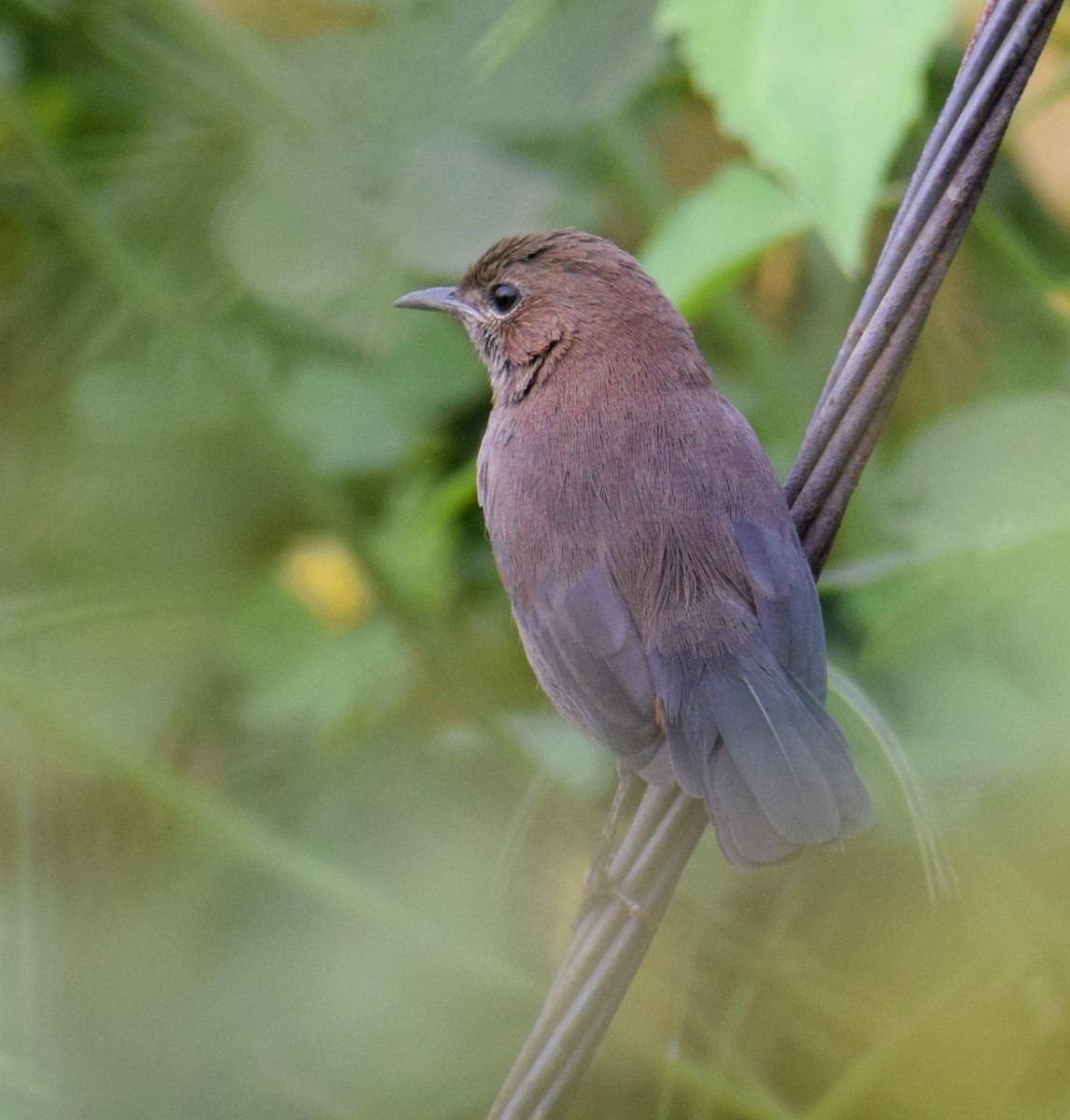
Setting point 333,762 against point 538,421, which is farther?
point 333,762

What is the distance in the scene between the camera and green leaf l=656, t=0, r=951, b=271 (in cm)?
191

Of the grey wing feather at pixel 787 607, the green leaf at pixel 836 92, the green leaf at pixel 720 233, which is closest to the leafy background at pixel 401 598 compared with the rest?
the green leaf at pixel 720 233

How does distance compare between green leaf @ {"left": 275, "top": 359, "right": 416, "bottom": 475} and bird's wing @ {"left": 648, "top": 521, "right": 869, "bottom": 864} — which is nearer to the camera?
bird's wing @ {"left": 648, "top": 521, "right": 869, "bottom": 864}

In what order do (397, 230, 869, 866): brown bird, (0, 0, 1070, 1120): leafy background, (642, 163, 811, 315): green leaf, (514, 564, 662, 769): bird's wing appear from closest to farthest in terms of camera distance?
(397, 230, 869, 866): brown bird
(514, 564, 662, 769): bird's wing
(642, 163, 811, 315): green leaf
(0, 0, 1070, 1120): leafy background

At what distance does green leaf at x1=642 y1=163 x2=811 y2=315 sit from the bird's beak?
23.2 inches

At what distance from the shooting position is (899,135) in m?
1.92

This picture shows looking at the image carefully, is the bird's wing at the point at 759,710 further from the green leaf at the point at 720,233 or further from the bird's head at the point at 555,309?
the bird's head at the point at 555,309

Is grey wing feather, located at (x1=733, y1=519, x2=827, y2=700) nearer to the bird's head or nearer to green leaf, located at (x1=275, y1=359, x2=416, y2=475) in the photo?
the bird's head

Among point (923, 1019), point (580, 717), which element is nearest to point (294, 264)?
point (580, 717)

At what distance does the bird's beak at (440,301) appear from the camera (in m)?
3.09

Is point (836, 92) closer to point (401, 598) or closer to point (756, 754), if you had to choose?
point (756, 754)

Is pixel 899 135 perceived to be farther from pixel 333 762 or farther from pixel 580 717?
pixel 333 762

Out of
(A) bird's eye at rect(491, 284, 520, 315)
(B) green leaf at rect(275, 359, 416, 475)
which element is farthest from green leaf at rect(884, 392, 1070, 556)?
(B) green leaf at rect(275, 359, 416, 475)

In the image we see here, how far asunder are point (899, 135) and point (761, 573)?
692 mm
